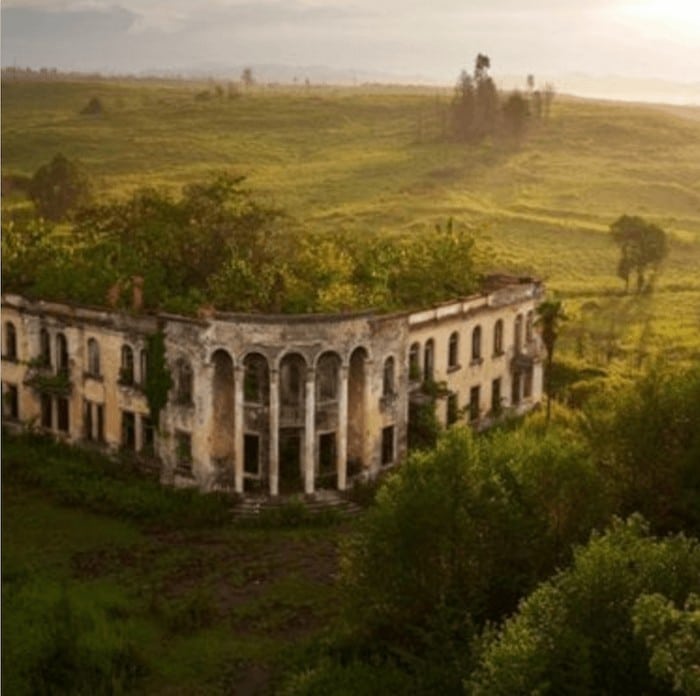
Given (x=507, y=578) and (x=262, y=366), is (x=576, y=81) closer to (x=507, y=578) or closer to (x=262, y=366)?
(x=262, y=366)

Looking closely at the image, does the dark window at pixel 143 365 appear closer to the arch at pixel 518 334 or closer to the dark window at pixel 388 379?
the dark window at pixel 388 379

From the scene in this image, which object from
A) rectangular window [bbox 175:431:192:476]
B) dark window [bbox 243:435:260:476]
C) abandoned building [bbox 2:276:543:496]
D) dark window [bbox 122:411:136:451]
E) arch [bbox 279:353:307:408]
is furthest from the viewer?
dark window [bbox 122:411:136:451]

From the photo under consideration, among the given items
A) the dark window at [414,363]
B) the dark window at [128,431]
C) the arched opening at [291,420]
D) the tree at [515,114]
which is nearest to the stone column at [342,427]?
the arched opening at [291,420]

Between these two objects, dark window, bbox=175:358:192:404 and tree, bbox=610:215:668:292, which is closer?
dark window, bbox=175:358:192:404

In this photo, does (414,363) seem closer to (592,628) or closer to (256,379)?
(256,379)

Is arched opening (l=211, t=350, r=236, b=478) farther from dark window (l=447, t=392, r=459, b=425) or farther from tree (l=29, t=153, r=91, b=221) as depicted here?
tree (l=29, t=153, r=91, b=221)

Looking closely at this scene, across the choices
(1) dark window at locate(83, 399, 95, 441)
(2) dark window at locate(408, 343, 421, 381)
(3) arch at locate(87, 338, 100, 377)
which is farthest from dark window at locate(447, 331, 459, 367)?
(1) dark window at locate(83, 399, 95, 441)

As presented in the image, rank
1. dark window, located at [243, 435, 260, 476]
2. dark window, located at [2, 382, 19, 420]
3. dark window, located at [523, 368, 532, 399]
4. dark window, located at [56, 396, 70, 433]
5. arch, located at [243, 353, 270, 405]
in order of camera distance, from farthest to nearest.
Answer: dark window, located at [523, 368, 532, 399] → dark window, located at [2, 382, 19, 420] → dark window, located at [56, 396, 70, 433] → dark window, located at [243, 435, 260, 476] → arch, located at [243, 353, 270, 405]
